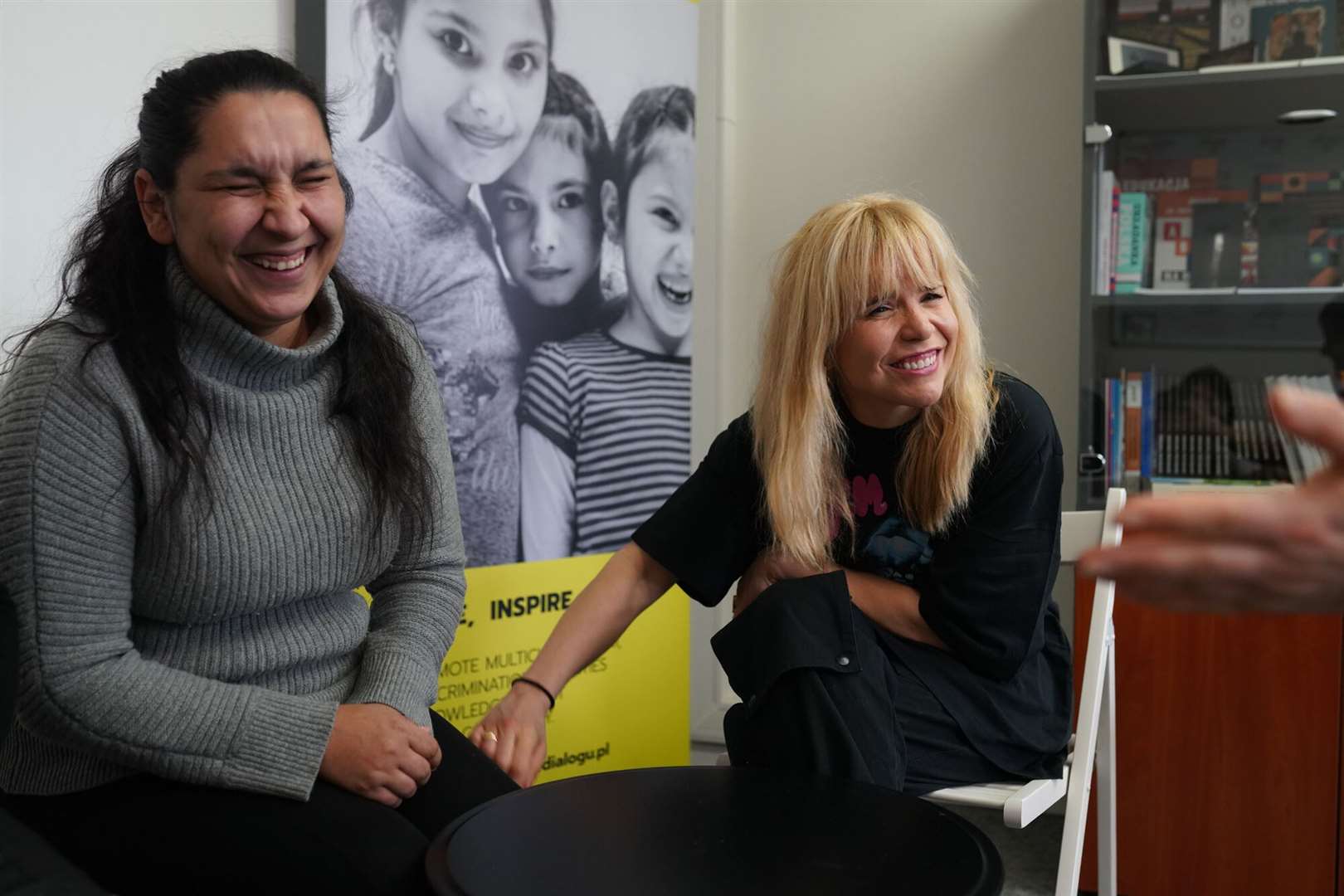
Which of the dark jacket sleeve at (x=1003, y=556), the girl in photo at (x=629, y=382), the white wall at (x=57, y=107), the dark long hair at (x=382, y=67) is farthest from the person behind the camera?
the girl in photo at (x=629, y=382)

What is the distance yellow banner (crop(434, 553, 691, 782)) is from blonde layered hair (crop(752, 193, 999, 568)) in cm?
87

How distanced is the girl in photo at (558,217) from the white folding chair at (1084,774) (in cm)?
126

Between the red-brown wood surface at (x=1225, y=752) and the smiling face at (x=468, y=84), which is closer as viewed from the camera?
the smiling face at (x=468, y=84)

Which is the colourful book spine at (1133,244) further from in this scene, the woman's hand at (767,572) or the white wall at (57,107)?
the white wall at (57,107)

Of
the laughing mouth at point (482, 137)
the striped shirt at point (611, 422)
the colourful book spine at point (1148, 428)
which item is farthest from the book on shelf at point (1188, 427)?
the laughing mouth at point (482, 137)

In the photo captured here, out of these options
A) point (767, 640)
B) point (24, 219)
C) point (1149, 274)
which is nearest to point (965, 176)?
point (1149, 274)

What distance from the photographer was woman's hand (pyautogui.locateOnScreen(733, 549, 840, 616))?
72.9 inches

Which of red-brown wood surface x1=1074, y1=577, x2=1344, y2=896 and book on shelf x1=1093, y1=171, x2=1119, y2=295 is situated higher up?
book on shelf x1=1093, y1=171, x2=1119, y2=295

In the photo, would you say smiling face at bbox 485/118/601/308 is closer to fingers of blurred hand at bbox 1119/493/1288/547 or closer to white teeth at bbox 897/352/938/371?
white teeth at bbox 897/352/938/371

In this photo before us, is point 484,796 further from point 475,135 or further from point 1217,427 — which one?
point 1217,427

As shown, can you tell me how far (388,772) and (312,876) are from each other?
0.53 ft

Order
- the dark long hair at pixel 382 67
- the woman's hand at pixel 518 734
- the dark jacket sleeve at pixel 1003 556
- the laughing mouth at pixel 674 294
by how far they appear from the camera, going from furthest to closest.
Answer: the laughing mouth at pixel 674 294 → the dark long hair at pixel 382 67 → the dark jacket sleeve at pixel 1003 556 → the woman's hand at pixel 518 734

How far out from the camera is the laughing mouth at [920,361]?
72.0 inches

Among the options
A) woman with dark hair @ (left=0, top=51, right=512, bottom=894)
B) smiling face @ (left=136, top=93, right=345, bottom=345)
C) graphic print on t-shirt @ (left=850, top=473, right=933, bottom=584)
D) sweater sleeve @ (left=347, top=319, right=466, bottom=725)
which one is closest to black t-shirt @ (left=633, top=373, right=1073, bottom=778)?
graphic print on t-shirt @ (left=850, top=473, right=933, bottom=584)
